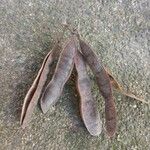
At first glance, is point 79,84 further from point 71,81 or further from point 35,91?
point 35,91

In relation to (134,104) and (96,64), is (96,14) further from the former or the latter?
(134,104)

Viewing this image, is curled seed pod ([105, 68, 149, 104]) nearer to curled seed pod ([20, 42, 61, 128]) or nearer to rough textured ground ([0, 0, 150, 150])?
rough textured ground ([0, 0, 150, 150])

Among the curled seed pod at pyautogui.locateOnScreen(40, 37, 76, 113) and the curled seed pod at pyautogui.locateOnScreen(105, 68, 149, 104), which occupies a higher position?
the curled seed pod at pyautogui.locateOnScreen(40, 37, 76, 113)

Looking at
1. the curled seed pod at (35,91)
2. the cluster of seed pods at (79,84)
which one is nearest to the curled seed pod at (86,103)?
the cluster of seed pods at (79,84)

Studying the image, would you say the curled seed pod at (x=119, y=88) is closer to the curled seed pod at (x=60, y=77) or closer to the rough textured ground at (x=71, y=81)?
the rough textured ground at (x=71, y=81)

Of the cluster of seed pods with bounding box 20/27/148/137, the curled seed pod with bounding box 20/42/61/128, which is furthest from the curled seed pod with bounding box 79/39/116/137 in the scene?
the curled seed pod with bounding box 20/42/61/128

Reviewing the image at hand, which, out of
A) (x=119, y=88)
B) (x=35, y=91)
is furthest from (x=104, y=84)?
(x=35, y=91)
